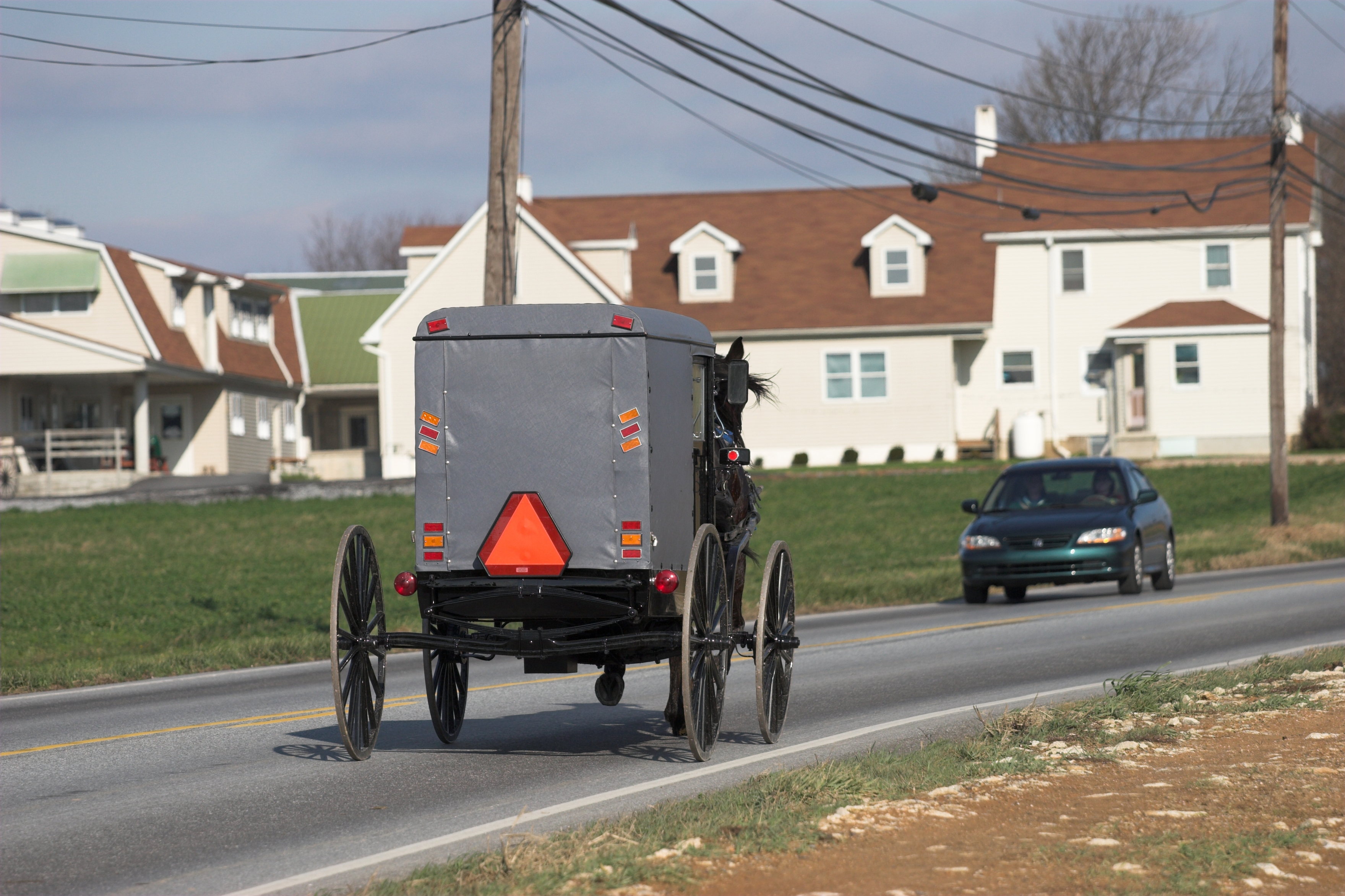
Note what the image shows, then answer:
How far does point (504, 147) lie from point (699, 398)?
29.6 feet

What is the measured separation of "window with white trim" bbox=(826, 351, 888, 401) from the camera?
4631 centimetres

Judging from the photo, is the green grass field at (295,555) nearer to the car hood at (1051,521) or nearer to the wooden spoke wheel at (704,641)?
the car hood at (1051,521)

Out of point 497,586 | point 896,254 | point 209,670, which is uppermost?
point 896,254

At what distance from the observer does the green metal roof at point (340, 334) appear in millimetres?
56375

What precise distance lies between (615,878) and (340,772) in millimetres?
3412

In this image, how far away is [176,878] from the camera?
259 inches

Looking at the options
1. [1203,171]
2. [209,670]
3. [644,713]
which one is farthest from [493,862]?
[1203,171]

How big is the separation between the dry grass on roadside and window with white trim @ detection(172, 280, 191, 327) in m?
43.7

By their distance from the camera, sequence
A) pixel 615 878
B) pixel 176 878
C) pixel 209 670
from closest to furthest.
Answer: pixel 615 878 → pixel 176 878 → pixel 209 670

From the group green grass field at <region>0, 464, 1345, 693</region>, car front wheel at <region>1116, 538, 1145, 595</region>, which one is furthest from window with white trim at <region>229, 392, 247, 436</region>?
car front wheel at <region>1116, 538, 1145, 595</region>

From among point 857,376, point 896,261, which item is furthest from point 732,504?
point 896,261

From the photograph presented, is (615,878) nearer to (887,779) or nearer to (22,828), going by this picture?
(887,779)

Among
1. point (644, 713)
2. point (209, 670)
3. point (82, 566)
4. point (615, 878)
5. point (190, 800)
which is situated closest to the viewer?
point (615, 878)

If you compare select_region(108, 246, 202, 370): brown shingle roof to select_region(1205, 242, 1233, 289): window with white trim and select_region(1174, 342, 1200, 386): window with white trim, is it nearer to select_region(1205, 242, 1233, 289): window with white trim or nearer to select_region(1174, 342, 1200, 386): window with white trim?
select_region(1174, 342, 1200, 386): window with white trim
